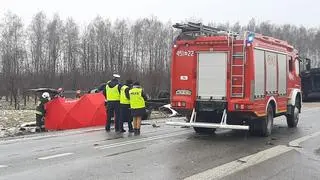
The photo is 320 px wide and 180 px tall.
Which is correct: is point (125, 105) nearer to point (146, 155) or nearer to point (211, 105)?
point (211, 105)

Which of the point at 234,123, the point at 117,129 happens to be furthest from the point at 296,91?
the point at 117,129

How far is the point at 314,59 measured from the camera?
363ft

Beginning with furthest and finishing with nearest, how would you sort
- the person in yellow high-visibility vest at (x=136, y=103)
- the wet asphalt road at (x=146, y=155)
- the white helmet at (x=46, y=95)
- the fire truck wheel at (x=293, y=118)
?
the fire truck wheel at (x=293, y=118), the white helmet at (x=46, y=95), the person in yellow high-visibility vest at (x=136, y=103), the wet asphalt road at (x=146, y=155)

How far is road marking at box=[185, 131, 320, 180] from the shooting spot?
862cm

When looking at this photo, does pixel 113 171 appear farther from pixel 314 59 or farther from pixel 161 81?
pixel 314 59

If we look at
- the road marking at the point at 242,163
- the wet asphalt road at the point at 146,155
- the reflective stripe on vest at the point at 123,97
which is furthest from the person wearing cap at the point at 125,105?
the road marking at the point at 242,163

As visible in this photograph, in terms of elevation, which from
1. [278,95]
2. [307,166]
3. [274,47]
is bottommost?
[307,166]

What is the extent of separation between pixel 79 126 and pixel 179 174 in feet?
33.0

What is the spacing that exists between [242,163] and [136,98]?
237 inches

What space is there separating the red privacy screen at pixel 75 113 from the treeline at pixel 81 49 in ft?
102

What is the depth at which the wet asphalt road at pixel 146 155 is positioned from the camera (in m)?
8.76

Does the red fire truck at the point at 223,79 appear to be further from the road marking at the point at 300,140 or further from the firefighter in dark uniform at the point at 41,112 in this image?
the firefighter in dark uniform at the point at 41,112

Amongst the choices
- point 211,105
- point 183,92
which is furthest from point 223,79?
point 183,92

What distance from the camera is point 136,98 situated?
15438 mm
